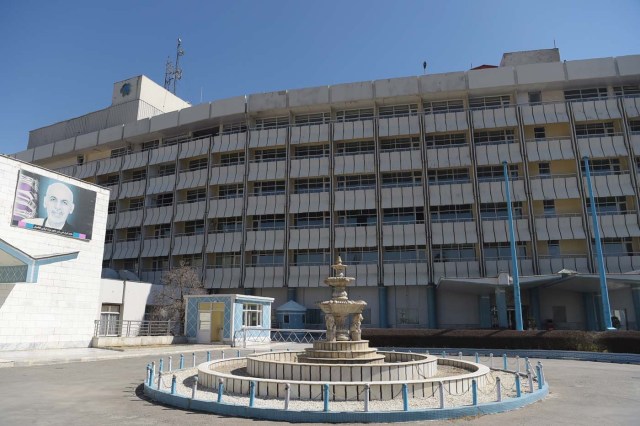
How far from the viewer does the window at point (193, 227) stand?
2049 inches

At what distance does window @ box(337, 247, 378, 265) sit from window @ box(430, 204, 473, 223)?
6794 millimetres

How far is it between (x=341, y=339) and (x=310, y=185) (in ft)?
112

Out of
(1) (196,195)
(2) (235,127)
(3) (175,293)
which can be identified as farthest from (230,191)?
(3) (175,293)

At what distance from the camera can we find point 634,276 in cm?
3089

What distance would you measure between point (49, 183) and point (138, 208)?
2606cm

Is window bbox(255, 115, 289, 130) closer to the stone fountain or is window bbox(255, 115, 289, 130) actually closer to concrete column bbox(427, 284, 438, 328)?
concrete column bbox(427, 284, 438, 328)

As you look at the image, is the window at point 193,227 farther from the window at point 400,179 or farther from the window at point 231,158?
the window at point 400,179

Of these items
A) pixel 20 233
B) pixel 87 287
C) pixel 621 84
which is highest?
pixel 621 84

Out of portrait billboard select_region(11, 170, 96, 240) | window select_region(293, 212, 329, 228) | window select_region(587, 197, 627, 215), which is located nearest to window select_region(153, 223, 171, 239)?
window select_region(293, 212, 329, 228)

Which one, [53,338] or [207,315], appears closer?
[53,338]

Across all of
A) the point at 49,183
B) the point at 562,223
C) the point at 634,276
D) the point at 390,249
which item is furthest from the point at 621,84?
the point at 49,183

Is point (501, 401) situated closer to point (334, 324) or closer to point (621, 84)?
point (334, 324)

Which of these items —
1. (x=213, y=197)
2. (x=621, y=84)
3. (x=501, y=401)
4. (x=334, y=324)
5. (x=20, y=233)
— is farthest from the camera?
(x=213, y=197)

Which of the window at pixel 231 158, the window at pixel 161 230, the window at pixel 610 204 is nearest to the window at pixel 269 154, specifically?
the window at pixel 231 158
